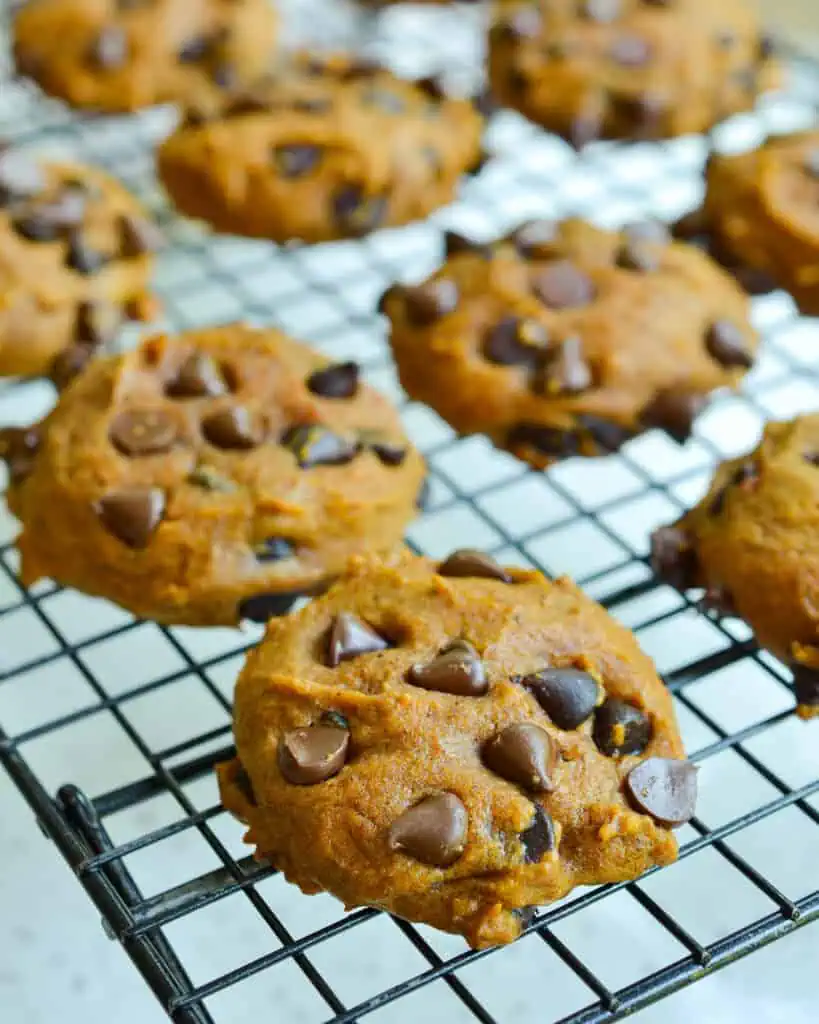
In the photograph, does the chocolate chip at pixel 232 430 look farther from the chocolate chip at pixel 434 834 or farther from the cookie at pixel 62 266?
the chocolate chip at pixel 434 834

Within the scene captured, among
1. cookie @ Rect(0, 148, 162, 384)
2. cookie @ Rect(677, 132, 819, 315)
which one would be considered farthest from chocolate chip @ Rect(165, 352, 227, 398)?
cookie @ Rect(677, 132, 819, 315)

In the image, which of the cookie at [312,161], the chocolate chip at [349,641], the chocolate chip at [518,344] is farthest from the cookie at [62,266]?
the chocolate chip at [349,641]

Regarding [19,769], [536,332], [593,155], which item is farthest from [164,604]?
[593,155]

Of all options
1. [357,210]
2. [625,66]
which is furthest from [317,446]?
[625,66]

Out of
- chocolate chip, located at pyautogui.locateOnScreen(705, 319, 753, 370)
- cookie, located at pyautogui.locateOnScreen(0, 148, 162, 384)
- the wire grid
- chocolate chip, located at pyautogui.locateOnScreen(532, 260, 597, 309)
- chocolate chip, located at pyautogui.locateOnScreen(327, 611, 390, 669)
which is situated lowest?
the wire grid

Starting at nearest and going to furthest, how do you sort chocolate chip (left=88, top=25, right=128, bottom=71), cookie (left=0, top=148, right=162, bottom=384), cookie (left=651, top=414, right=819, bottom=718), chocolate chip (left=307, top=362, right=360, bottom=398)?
cookie (left=651, top=414, right=819, bottom=718)
chocolate chip (left=307, top=362, right=360, bottom=398)
cookie (left=0, top=148, right=162, bottom=384)
chocolate chip (left=88, top=25, right=128, bottom=71)

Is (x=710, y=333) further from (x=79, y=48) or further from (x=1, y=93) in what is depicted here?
(x=1, y=93)

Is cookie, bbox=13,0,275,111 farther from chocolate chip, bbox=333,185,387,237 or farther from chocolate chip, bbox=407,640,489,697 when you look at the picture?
chocolate chip, bbox=407,640,489,697
